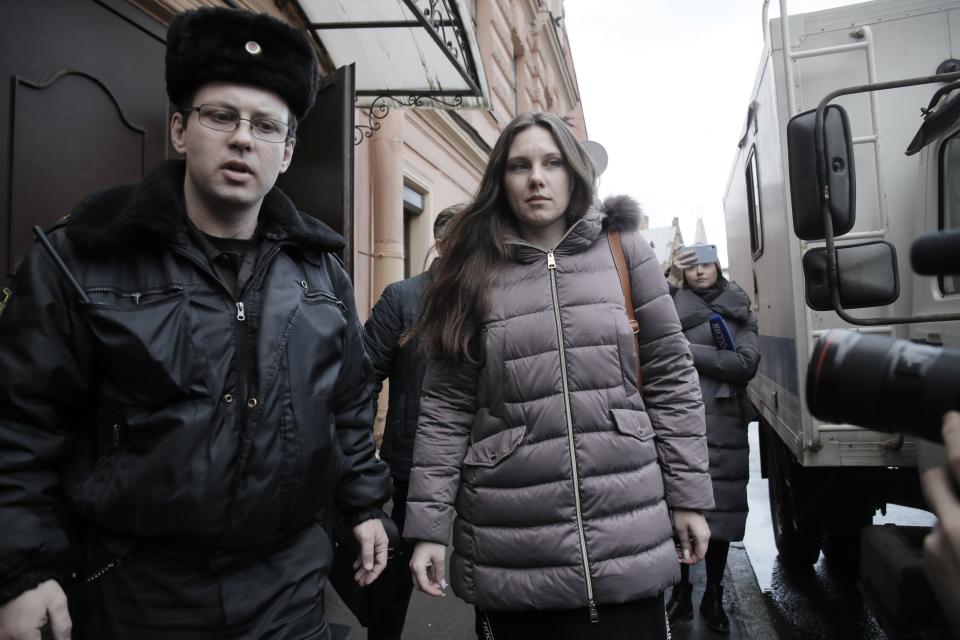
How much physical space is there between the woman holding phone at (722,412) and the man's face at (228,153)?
2635mm

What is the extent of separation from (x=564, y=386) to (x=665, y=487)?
0.41m

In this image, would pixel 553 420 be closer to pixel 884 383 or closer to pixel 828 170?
pixel 884 383

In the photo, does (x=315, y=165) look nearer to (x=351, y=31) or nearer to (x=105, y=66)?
(x=105, y=66)

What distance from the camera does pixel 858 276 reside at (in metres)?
2.12

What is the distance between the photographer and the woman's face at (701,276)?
3.88 m

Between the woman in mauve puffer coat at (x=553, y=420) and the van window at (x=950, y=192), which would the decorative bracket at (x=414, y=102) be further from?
the van window at (x=950, y=192)

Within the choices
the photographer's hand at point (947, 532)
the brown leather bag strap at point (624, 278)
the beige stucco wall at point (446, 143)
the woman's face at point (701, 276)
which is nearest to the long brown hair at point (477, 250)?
the brown leather bag strap at point (624, 278)

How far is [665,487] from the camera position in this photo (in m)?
1.79

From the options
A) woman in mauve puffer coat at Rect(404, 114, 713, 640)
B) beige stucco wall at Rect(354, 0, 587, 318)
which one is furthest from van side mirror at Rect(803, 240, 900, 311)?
beige stucco wall at Rect(354, 0, 587, 318)

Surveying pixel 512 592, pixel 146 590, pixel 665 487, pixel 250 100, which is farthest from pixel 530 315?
pixel 146 590

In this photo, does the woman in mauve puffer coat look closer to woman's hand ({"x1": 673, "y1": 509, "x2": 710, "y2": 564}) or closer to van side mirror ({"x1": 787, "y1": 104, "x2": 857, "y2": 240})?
woman's hand ({"x1": 673, "y1": 509, "x2": 710, "y2": 564})

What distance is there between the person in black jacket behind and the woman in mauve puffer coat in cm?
84

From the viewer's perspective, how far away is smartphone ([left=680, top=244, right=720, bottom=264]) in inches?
154

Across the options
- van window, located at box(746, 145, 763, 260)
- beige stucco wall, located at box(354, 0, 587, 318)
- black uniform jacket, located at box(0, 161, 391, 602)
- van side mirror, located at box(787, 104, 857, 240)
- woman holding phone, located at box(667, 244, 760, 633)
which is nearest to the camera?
black uniform jacket, located at box(0, 161, 391, 602)
